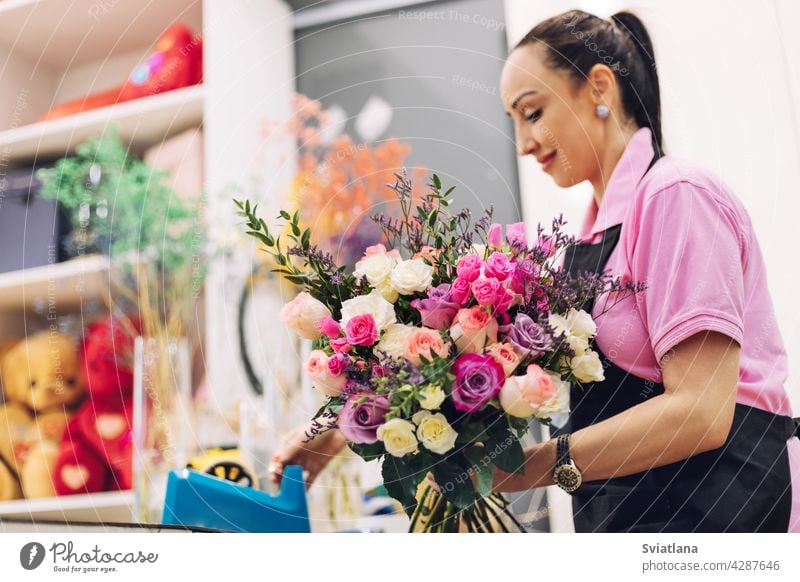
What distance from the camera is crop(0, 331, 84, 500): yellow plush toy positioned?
121cm

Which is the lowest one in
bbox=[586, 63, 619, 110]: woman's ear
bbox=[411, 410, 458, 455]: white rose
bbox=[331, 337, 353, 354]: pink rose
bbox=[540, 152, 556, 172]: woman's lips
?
bbox=[411, 410, 458, 455]: white rose

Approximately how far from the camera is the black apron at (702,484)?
0.71 metres

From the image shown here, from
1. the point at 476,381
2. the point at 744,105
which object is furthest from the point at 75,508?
the point at 744,105

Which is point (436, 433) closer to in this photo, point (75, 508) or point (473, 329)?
point (473, 329)

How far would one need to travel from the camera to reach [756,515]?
714 mm

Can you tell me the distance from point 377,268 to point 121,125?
2.46ft

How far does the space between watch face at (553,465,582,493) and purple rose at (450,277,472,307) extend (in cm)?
18

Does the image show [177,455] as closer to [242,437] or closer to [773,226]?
[242,437]

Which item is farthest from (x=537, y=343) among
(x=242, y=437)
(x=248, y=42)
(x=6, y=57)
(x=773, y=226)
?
(x=6, y=57)

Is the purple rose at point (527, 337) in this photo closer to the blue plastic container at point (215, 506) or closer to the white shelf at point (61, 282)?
the blue plastic container at point (215, 506)

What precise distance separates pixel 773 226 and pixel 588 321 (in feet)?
1.07

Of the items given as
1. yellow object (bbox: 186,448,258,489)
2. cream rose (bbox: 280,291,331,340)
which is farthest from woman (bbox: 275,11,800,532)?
yellow object (bbox: 186,448,258,489)

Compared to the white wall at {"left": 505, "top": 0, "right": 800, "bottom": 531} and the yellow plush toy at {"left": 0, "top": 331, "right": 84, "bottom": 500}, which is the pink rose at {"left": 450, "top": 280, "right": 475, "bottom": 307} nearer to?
the white wall at {"left": 505, "top": 0, "right": 800, "bottom": 531}
